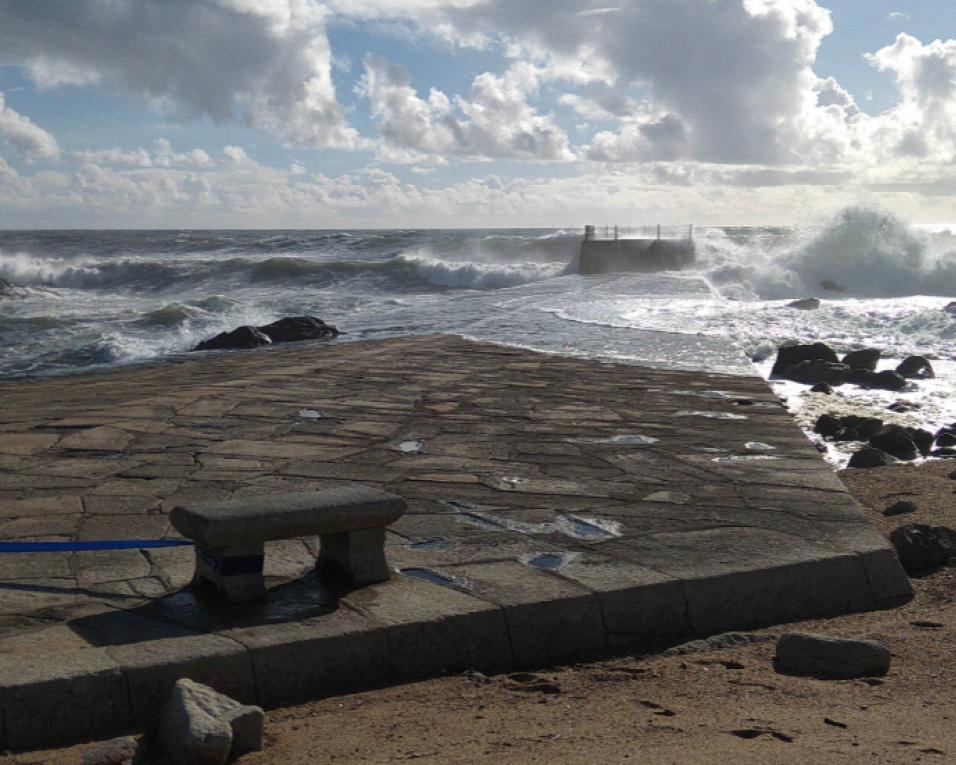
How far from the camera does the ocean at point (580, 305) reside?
→ 14414 millimetres

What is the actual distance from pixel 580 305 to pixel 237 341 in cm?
702

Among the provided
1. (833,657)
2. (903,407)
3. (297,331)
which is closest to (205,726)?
(833,657)

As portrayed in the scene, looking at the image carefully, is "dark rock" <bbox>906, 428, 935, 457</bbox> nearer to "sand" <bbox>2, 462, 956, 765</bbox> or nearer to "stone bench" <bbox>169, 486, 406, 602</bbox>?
"sand" <bbox>2, 462, 956, 765</bbox>

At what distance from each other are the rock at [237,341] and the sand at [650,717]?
43.2ft

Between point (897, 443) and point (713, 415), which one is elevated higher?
point (713, 415)

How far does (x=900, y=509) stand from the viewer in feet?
19.8

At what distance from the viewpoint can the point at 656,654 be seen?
3.66 metres

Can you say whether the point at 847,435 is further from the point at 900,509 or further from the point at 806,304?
the point at 806,304

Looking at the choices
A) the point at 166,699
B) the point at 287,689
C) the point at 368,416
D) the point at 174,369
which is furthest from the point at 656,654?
the point at 174,369

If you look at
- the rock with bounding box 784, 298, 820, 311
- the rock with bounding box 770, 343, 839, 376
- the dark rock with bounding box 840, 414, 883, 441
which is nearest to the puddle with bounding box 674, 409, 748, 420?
the dark rock with bounding box 840, 414, 883, 441

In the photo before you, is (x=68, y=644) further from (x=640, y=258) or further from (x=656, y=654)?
(x=640, y=258)

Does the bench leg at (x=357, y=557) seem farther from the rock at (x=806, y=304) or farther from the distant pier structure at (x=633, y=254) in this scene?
the distant pier structure at (x=633, y=254)

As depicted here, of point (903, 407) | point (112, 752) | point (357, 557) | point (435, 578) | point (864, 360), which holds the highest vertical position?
point (357, 557)

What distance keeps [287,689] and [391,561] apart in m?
0.90
